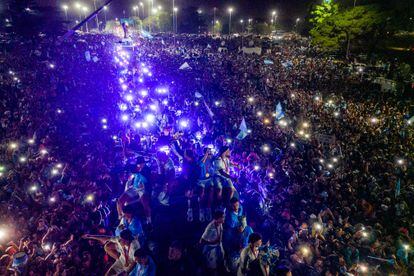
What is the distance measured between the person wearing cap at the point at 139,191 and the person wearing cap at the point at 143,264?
1.73 metres

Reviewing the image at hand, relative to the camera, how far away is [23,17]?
26750mm

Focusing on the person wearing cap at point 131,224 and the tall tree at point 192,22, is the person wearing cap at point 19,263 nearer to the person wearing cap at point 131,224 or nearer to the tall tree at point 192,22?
the person wearing cap at point 131,224

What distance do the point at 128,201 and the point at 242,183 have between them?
367cm

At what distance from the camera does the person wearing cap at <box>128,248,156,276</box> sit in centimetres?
409

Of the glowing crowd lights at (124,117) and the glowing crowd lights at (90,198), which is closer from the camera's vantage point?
the glowing crowd lights at (90,198)

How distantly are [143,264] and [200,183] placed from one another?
106 inches

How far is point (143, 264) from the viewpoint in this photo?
13.7 feet

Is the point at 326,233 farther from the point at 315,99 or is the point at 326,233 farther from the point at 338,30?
the point at 338,30

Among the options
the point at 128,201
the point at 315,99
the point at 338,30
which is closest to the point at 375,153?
the point at 315,99

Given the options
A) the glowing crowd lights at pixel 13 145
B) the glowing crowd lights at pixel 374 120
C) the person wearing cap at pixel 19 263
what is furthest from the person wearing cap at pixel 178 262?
the glowing crowd lights at pixel 374 120

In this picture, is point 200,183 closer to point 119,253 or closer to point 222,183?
point 222,183

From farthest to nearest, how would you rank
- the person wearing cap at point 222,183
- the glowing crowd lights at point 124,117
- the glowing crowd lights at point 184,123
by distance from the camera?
the glowing crowd lights at point 124,117
the glowing crowd lights at point 184,123
the person wearing cap at point 222,183

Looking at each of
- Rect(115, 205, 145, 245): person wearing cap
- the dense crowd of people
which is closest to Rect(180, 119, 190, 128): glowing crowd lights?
the dense crowd of people

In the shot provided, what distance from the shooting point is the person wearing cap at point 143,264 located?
4090mm
